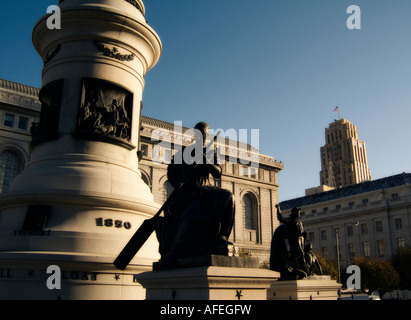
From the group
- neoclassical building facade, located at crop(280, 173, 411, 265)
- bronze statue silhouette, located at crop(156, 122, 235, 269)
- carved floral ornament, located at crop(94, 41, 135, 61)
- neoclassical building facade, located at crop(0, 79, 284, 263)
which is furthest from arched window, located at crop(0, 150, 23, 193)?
neoclassical building facade, located at crop(280, 173, 411, 265)

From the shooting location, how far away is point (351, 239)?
2904 inches

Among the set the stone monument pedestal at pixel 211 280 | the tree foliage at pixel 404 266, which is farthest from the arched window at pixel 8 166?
the tree foliage at pixel 404 266

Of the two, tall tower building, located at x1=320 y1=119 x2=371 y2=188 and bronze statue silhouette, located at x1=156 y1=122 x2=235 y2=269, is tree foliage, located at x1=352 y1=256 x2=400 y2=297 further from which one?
tall tower building, located at x1=320 y1=119 x2=371 y2=188

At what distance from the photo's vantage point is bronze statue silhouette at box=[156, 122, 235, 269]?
6.91 meters

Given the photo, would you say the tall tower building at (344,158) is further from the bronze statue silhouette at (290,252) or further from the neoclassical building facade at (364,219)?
the bronze statue silhouette at (290,252)

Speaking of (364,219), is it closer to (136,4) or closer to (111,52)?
(136,4)

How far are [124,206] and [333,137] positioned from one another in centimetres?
16091

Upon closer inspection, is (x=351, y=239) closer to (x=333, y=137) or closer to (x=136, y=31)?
(x=136, y=31)

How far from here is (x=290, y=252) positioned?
410 inches

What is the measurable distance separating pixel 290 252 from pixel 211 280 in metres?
5.08

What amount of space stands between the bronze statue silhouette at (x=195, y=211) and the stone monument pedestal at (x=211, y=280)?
31 centimetres

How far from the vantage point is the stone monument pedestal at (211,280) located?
233 inches

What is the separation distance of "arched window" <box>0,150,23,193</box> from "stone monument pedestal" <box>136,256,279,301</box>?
39.3m
